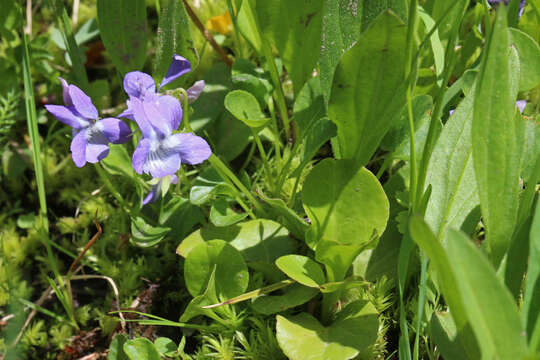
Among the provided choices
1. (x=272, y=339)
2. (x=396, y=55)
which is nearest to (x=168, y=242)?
(x=272, y=339)

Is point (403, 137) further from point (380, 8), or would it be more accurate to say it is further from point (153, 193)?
point (153, 193)

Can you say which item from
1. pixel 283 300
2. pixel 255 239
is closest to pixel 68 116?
pixel 255 239

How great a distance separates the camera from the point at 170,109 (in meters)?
1.06

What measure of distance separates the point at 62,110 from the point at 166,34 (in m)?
0.31

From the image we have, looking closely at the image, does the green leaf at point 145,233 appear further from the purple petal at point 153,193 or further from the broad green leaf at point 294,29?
the broad green leaf at point 294,29

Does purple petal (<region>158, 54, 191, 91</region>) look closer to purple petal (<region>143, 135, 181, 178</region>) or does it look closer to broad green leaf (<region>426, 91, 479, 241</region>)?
purple petal (<region>143, 135, 181, 178</region>)

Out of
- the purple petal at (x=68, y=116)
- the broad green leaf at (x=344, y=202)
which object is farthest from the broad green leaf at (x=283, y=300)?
the purple petal at (x=68, y=116)

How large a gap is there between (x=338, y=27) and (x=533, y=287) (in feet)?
2.19

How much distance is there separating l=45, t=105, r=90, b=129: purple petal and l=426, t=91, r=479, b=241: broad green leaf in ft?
2.57

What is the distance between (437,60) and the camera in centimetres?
127

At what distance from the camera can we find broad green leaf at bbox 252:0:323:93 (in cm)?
135

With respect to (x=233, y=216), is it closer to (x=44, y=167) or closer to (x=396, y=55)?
(x=396, y=55)

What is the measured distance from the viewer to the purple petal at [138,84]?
3.75ft

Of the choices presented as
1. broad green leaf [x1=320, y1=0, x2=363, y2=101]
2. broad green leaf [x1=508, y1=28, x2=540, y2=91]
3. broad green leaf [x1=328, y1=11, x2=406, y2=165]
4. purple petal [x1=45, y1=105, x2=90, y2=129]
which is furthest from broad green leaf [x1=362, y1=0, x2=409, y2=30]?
purple petal [x1=45, y1=105, x2=90, y2=129]
